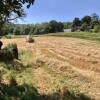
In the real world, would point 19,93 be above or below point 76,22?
below

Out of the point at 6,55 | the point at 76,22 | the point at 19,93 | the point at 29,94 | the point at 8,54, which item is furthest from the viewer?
the point at 76,22

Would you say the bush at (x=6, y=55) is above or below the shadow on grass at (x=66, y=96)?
above

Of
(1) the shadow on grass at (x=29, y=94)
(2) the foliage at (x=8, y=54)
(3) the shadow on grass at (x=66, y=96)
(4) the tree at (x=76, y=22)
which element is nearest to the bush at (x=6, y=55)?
(2) the foliage at (x=8, y=54)

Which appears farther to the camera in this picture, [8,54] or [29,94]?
[8,54]

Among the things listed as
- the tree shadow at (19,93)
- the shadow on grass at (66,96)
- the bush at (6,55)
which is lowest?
the shadow on grass at (66,96)

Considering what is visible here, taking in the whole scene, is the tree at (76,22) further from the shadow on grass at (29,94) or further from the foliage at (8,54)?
the shadow on grass at (29,94)

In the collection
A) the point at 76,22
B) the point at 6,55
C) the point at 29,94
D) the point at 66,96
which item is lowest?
the point at 66,96

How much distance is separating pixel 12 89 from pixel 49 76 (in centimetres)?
382

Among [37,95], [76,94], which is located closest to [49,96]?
[37,95]

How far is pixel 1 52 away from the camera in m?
19.5

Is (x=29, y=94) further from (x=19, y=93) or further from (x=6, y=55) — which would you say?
(x=6, y=55)

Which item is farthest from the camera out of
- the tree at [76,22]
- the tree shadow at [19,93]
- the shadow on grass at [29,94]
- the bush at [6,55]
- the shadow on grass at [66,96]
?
the tree at [76,22]

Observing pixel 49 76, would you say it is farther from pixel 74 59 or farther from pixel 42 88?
pixel 74 59

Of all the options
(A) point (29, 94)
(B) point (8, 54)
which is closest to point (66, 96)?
(A) point (29, 94)
